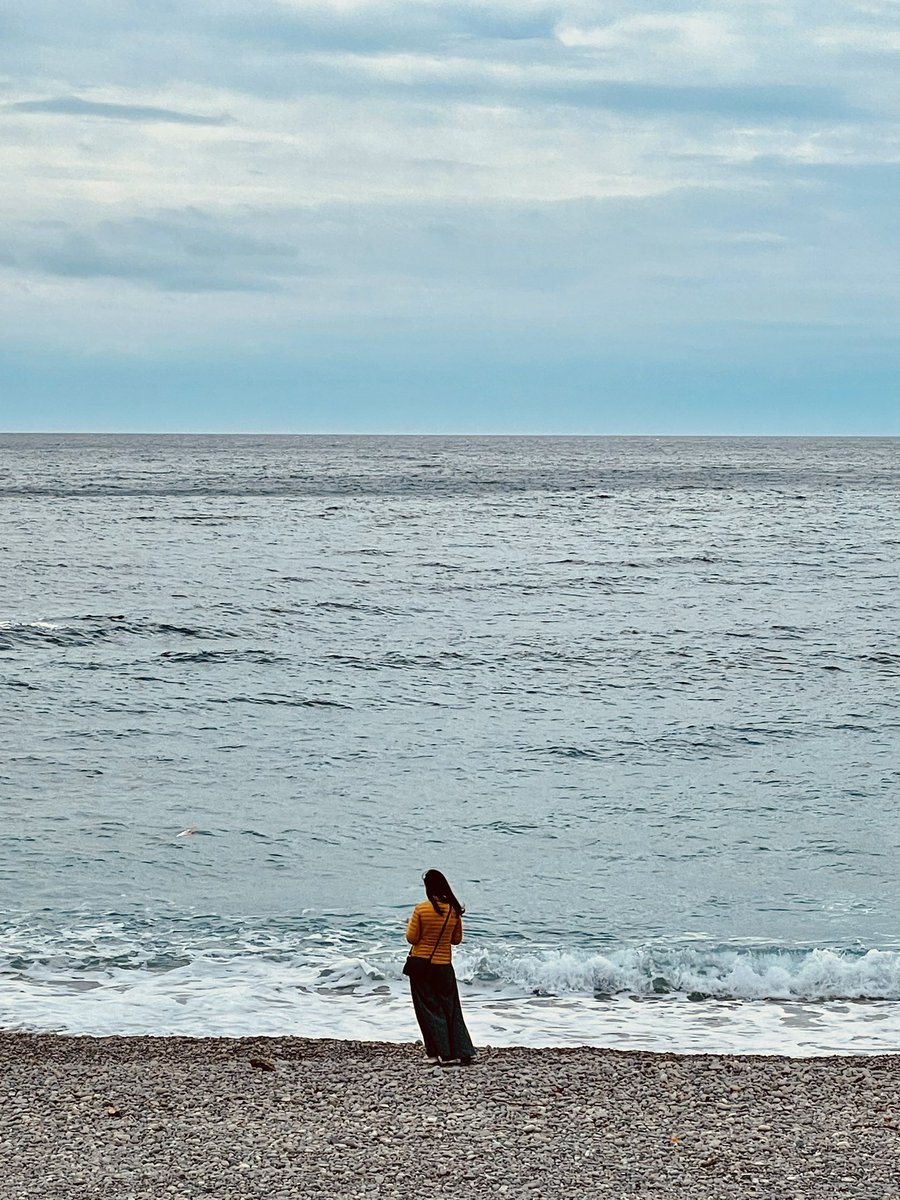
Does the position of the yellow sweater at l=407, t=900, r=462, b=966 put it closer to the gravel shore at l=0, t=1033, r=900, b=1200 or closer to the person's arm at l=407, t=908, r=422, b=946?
the person's arm at l=407, t=908, r=422, b=946

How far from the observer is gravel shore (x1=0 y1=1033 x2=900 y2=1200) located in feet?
24.4

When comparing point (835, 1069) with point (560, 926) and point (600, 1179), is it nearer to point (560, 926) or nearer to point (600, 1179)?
point (600, 1179)

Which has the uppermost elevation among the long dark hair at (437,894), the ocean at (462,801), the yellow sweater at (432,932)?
the long dark hair at (437,894)

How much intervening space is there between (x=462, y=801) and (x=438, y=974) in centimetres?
940

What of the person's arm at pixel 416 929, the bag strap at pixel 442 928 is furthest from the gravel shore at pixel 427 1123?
the person's arm at pixel 416 929

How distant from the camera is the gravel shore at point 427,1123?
743 centimetres

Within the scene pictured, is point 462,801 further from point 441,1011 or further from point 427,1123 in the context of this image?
point 427,1123

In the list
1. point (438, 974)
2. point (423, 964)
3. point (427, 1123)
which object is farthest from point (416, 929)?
point (427, 1123)

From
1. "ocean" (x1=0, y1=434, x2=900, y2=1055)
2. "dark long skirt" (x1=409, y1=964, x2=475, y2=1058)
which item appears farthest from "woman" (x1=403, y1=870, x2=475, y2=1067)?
"ocean" (x1=0, y1=434, x2=900, y2=1055)

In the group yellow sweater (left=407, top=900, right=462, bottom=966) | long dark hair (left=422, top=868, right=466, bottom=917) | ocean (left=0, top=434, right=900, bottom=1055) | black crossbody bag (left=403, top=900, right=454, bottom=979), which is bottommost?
ocean (left=0, top=434, right=900, bottom=1055)

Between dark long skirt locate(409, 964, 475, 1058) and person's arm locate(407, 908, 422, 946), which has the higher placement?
person's arm locate(407, 908, 422, 946)

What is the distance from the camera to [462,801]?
62.0 ft

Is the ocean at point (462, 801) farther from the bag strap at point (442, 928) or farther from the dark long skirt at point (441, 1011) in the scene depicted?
the bag strap at point (442, 928)

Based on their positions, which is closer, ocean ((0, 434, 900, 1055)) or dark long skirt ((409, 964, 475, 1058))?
dark long skirt ((409, 964, 475, 1058))
